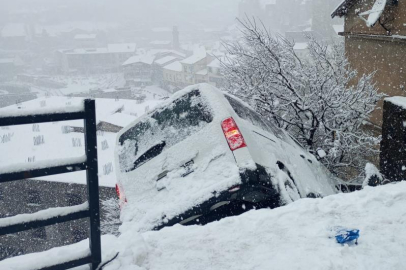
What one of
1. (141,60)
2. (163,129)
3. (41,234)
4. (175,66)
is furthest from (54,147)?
(141,60)

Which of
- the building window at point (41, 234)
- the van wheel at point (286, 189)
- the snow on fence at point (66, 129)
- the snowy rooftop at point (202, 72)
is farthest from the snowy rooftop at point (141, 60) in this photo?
the van wheel at point (286, 189)

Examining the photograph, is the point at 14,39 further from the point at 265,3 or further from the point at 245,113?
the point at 245,113

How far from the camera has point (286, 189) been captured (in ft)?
11.7

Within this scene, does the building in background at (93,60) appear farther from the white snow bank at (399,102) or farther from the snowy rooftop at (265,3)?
the white snow bank at (399,102)

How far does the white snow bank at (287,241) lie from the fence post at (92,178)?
0.69 feet

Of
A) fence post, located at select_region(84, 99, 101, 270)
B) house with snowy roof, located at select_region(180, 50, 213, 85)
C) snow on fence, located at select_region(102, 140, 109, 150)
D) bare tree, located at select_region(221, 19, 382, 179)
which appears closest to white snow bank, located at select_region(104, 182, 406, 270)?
fence post, located at select_region(84, 99, 101, 270)

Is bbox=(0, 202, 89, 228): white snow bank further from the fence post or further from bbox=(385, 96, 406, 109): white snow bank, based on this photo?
bbox=(385, 96, 406, 109): white snow bank

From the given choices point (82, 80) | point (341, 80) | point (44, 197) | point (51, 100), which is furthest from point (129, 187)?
point (82, 80)

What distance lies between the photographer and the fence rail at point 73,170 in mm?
1817

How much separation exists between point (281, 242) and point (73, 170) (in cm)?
159

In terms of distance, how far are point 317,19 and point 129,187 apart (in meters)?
74.5

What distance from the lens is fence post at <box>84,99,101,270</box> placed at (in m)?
1.94

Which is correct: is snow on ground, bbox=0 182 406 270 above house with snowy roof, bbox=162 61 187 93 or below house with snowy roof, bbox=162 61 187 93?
below

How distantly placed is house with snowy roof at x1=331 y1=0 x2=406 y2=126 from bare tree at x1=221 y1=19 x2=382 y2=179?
102 cm
